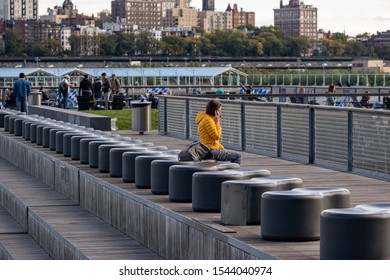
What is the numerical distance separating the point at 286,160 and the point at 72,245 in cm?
805

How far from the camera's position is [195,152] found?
15.9 metres

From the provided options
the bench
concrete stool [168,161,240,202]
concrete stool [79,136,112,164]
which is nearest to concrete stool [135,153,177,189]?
concrete stool [168,161,240,202]

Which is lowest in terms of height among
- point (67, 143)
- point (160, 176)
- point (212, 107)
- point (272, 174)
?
point (272, 174)

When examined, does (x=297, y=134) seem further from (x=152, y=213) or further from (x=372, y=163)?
(x=152, y=213)

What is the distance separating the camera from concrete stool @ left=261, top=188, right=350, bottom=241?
33.3 ft

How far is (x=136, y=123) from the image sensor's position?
29.5 meters

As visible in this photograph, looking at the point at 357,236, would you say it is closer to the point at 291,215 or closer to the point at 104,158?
the point at 291,215

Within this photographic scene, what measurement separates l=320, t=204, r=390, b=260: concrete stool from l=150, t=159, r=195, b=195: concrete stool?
5.09 metres

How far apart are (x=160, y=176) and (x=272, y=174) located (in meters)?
3.03

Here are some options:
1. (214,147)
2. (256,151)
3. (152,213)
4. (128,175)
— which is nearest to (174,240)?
(152,213)

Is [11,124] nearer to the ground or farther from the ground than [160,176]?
nearer to the ground

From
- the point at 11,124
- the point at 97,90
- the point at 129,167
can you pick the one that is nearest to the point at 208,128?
the point at 129,167

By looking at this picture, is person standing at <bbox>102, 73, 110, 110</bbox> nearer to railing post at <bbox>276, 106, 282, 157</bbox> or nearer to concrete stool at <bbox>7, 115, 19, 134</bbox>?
concrete stool at <bbox>7, 115, 19, 134</bbox>
